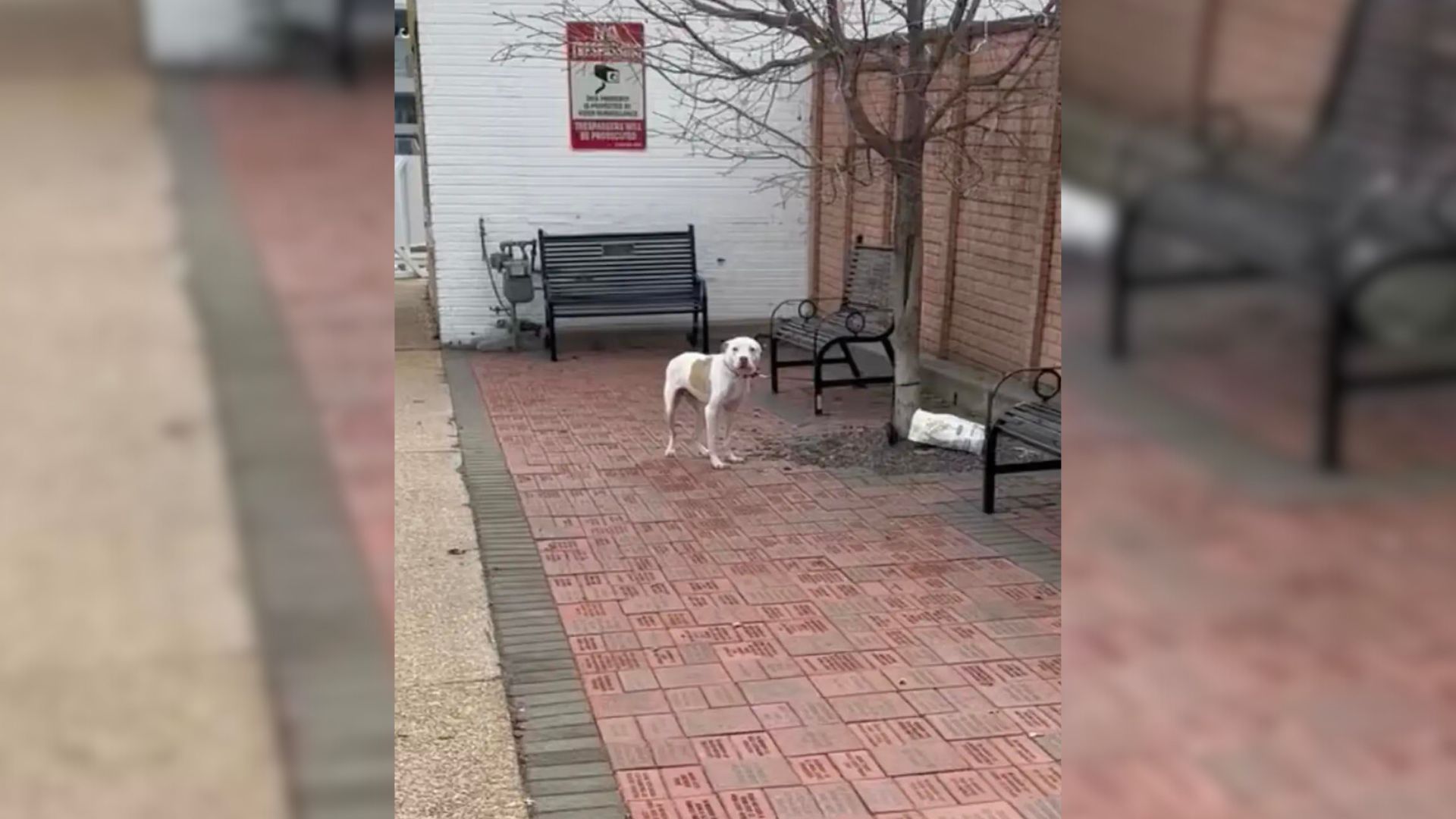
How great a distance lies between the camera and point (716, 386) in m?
6.58

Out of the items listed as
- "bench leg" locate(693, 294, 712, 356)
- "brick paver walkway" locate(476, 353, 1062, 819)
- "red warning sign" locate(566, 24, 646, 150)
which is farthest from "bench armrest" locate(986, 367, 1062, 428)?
"red warning sign" locate(566, 24, 646, 150)

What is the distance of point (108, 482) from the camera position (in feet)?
2.54

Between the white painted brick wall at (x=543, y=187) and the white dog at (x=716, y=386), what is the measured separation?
151 inches

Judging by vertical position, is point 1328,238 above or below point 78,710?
above

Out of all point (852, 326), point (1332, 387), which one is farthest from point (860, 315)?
point (1332, 387)

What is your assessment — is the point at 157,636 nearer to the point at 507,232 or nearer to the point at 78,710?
the point at 78,710

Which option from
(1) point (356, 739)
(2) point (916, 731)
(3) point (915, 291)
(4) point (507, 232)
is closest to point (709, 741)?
(2) point (916, 731)

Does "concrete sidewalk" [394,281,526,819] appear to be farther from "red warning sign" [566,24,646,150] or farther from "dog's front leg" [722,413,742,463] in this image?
"red warning sign" [566,24,646,150]

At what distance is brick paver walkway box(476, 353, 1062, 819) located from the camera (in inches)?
128

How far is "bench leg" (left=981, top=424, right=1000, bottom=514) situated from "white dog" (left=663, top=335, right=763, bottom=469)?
1.45 metres

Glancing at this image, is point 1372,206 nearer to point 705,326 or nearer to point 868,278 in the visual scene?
point 868,278

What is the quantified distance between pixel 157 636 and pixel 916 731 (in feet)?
9.87

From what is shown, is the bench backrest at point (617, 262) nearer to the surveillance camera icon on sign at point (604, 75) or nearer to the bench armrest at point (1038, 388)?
the surveillance camera icon on sign at point (604, 75)

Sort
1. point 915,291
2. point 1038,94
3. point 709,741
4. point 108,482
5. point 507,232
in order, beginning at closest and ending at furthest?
1. point 108,482
2. point 709,741
3. point 1038,94
4. point 915,291
5. point 507,232
